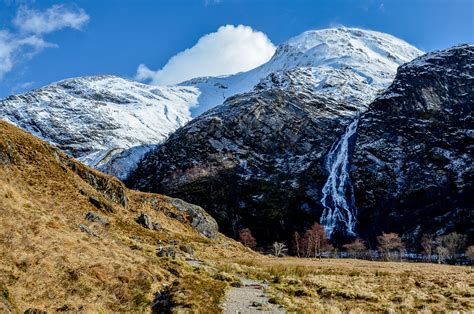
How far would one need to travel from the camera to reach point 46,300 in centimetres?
1777

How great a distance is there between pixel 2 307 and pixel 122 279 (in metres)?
6.35

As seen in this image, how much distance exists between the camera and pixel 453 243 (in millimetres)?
134500

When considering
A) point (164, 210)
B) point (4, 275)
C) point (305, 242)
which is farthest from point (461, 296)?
point (305, 242)

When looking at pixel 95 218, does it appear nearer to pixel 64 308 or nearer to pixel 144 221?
pixel 144 221

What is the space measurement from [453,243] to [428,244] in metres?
7.20

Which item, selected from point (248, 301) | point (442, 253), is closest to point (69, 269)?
point (248, 301)

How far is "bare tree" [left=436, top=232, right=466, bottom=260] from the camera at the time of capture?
132m

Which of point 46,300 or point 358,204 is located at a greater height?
point 358,204

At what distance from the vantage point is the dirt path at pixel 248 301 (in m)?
21.1

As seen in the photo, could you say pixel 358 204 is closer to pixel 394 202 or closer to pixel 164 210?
pixel 394 202

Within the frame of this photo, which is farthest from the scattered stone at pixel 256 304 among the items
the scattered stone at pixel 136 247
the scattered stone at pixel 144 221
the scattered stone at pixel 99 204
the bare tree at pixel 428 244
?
the bare tree at pixel 428 244

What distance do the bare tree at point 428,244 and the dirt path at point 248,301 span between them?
403ft

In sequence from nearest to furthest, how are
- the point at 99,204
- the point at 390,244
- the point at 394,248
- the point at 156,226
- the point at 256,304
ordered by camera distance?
the point at 256,304, the point at 99,204, the point at 156,226, the point at 390,244, the point at 394,248

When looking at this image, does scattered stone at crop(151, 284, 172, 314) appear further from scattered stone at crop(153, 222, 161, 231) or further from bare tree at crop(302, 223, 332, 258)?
bare tree at crop(302, 223, 332, 258)
